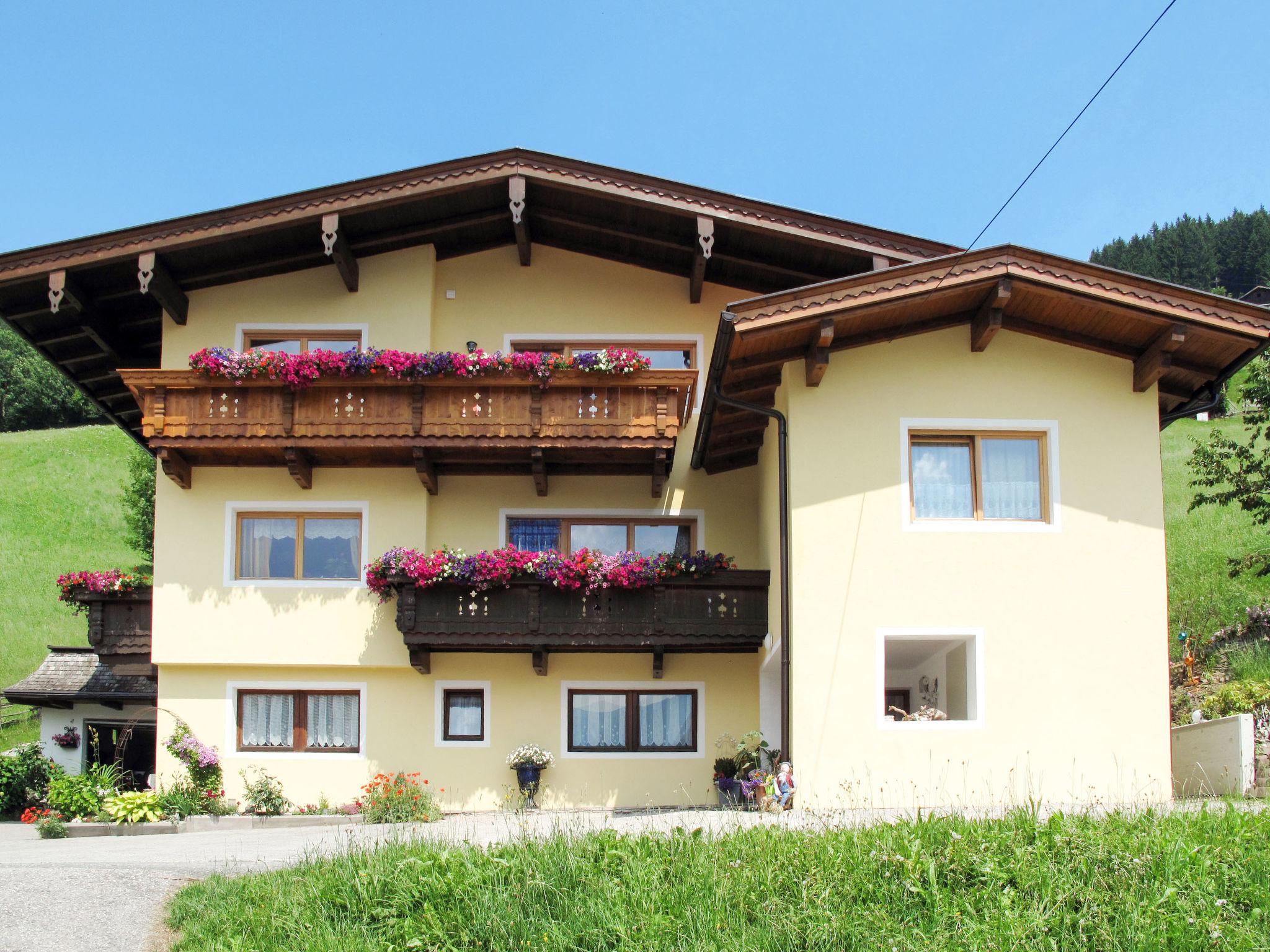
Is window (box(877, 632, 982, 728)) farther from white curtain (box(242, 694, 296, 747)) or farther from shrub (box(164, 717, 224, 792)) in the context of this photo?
shrub (box(164, 717, 224, 792))

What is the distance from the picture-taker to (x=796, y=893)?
9703 mm

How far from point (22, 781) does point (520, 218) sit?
522 inches

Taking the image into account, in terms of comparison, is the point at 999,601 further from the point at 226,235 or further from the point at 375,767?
the point at 226,235

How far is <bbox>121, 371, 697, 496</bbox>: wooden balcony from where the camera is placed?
17172 millimetres

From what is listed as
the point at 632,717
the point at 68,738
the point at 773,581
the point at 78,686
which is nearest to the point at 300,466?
the point at 632,717

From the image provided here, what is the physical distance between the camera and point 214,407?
1747cm

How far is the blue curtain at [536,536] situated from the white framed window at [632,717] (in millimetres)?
2048

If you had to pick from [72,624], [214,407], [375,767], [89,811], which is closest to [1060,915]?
[375,767]

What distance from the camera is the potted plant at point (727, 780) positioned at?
56.0 ft

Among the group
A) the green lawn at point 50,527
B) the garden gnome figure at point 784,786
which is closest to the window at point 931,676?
the garden gnome figure at point 784,786

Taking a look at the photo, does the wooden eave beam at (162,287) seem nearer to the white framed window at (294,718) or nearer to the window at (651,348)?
the window at (651,348)

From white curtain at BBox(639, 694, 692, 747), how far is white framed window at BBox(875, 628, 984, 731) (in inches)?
114

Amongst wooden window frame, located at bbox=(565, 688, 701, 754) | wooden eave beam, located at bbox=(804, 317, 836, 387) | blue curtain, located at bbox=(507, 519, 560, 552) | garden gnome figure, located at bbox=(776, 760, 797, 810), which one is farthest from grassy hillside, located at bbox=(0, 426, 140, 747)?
wooden eave beam, located at bbox=(804, 317, 836, 387)

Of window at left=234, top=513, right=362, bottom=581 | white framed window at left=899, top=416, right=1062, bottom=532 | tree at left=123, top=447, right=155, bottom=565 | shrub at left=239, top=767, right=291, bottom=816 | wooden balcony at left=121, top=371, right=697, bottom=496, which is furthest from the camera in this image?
tree at left=123, top=447, right=155, bottom=565
